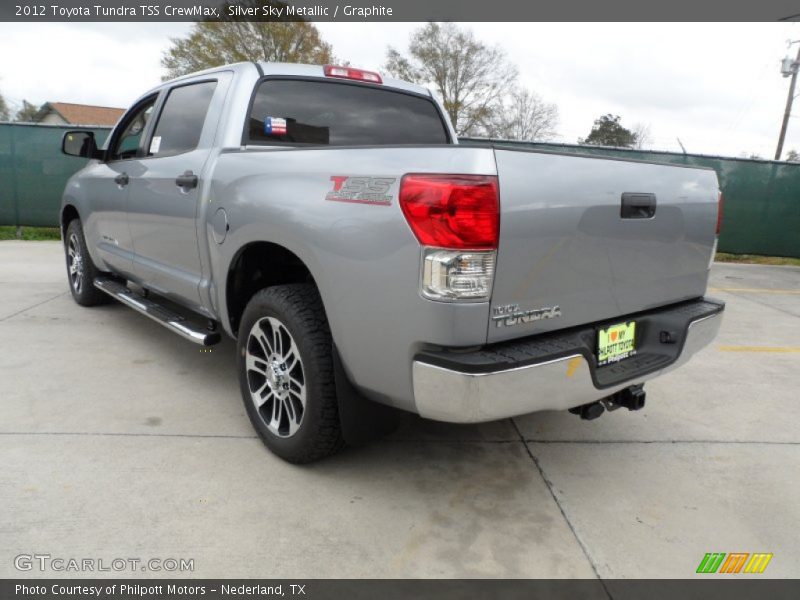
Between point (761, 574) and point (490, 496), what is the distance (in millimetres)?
1054

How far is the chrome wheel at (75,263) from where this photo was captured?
533 cm

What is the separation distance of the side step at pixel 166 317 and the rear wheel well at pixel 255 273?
201 mm

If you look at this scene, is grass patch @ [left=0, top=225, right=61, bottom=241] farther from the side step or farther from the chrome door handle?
the chrome door handle

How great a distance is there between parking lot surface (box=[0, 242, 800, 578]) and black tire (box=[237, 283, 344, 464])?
17cm

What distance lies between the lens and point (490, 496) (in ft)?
8.43

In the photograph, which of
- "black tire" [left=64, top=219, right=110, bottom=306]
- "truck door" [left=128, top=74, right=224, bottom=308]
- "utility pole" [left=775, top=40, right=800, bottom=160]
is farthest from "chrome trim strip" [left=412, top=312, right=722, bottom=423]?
"utility pole" [left=775, top=40, right=800, bottom=160]

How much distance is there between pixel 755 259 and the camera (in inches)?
484

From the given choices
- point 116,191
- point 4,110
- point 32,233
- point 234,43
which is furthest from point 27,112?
point 116,191

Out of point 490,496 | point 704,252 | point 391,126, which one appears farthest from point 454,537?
point 391,126

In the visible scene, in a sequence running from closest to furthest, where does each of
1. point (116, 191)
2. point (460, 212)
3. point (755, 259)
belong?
point (460, 212)
point (116, 191)
point (755, 259)

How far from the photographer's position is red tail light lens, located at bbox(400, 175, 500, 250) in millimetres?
1905

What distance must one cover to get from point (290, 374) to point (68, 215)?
164 inches

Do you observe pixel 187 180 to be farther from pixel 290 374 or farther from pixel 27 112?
pixel 27 112

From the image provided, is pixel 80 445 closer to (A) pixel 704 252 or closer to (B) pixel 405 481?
(B) pixel 405 481
